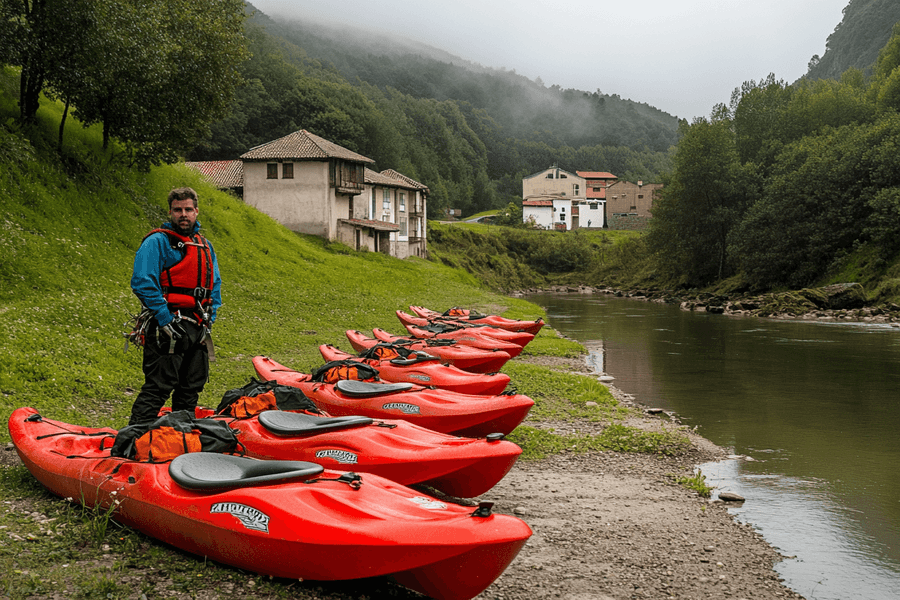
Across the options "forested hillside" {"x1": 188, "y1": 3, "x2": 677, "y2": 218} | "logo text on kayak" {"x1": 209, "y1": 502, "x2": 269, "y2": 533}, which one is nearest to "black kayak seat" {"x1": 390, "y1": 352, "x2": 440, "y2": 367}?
"logo text on kayak" {"x1": 209, "y1": 502, "x2": 269, "y2": 533}

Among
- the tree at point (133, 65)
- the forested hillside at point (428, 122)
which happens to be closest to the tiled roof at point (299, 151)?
the forested hillside at point (428, 122)

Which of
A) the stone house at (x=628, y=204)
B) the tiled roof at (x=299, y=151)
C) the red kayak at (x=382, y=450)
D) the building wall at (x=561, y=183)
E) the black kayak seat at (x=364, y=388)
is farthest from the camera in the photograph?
the building wall at (x=561, y=183)

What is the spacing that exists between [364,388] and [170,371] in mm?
2468

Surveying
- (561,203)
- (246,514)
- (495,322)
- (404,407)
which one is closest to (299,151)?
(495,322)

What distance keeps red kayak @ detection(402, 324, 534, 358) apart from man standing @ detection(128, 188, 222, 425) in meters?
7.65

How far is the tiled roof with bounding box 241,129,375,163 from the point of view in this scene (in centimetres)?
4153

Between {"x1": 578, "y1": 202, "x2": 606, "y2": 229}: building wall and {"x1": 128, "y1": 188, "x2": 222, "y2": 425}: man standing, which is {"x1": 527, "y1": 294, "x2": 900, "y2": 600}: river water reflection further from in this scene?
{"x1": 578, "y1": 202, "x2": 606, "y2": 229}: building wall

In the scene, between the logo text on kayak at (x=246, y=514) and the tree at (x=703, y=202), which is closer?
the logo text on kayak at (x=246, y=514)

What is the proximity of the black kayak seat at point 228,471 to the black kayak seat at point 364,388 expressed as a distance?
121 inches

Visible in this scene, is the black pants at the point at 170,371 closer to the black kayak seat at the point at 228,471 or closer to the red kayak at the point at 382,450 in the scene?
the red kayak at the point at 382,450

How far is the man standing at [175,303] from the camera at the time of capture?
5.96 m

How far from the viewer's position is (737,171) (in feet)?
149

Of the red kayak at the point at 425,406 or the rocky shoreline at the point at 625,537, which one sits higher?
the red kayak at the point at 425,406

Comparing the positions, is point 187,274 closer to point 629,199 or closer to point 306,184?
point 306,184
